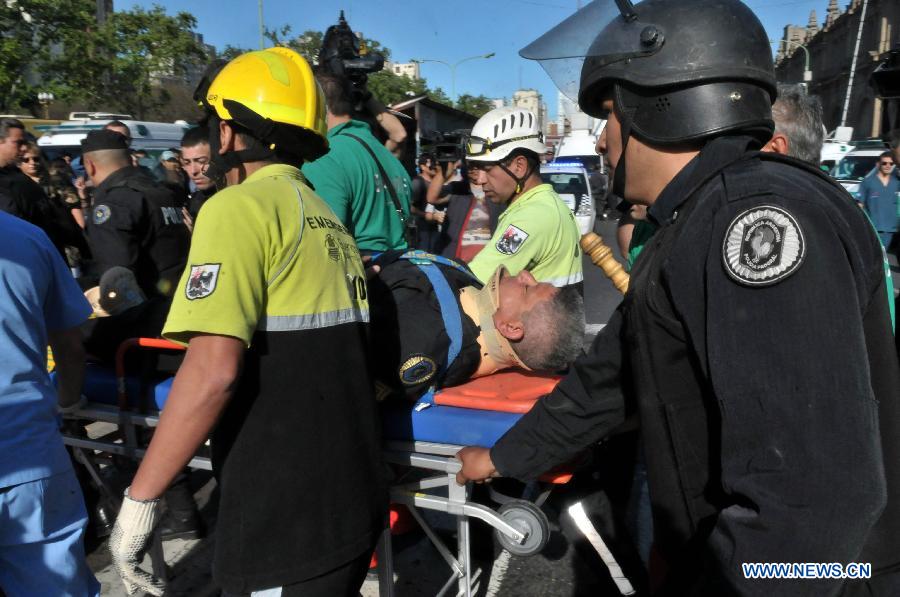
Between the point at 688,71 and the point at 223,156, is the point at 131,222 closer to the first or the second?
the point at 223,156

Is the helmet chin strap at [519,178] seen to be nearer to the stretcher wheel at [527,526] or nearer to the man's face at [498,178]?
the man's face at [498,178]

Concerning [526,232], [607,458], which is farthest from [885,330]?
[526,232]

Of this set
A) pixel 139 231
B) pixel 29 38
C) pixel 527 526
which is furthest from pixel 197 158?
pixel 29 38

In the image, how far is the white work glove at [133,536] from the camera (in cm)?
179

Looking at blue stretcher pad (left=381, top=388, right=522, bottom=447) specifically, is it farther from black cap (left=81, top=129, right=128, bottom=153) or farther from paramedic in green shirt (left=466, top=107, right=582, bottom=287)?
black cap (left=81, top=129, right=128, bottom=153)

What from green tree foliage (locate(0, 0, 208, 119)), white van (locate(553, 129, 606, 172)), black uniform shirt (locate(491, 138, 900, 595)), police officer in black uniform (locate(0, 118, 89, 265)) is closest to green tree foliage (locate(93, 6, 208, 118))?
green tree foliage (locate(0, 0, 208, 119))

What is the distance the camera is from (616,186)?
59.1 inches

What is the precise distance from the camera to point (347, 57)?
468 centimetres

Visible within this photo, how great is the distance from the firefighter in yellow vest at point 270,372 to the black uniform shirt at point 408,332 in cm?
43

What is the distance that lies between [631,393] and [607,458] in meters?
1.02

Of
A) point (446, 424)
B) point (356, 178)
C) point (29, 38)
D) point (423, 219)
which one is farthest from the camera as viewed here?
point (29, 38)

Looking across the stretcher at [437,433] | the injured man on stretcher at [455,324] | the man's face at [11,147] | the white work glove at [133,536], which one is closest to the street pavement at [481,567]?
the stretcher at [437,433]

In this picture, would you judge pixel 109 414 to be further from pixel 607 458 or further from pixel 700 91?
pixel 700 91

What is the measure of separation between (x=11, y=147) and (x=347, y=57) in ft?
10.4
